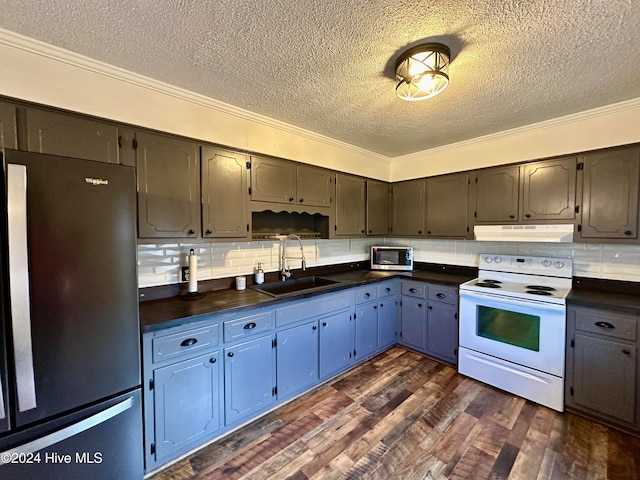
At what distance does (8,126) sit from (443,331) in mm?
3750

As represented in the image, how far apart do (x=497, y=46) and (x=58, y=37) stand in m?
2.44

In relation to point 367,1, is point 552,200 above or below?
→ below

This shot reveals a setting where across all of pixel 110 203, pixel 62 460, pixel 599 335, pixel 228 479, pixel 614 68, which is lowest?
pixel 228 479

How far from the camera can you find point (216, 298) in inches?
82.6

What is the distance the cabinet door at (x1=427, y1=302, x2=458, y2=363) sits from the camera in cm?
282

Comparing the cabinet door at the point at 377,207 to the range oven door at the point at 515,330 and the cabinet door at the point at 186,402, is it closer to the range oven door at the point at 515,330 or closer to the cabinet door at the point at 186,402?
the range oven door at the point at 515,330

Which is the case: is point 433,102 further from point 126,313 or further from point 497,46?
point 126,313

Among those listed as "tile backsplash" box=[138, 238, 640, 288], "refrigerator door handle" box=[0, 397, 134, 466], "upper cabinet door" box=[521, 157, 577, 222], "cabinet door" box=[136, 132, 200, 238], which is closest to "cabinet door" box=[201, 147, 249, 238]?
"cabinet door" box=[136, 132, 200, 238]

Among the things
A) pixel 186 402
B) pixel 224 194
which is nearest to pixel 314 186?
pixel 224 194

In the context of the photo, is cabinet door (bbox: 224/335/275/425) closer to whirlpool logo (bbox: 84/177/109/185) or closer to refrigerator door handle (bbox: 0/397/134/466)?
refrigerator door handle (bbox: 0/397/134/466)

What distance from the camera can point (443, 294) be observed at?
290 cm

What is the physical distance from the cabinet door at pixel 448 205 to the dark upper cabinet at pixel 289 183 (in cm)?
135

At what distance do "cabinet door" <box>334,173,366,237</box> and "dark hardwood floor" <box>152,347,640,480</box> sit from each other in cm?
171

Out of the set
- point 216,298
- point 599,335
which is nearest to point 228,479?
point 216,298
